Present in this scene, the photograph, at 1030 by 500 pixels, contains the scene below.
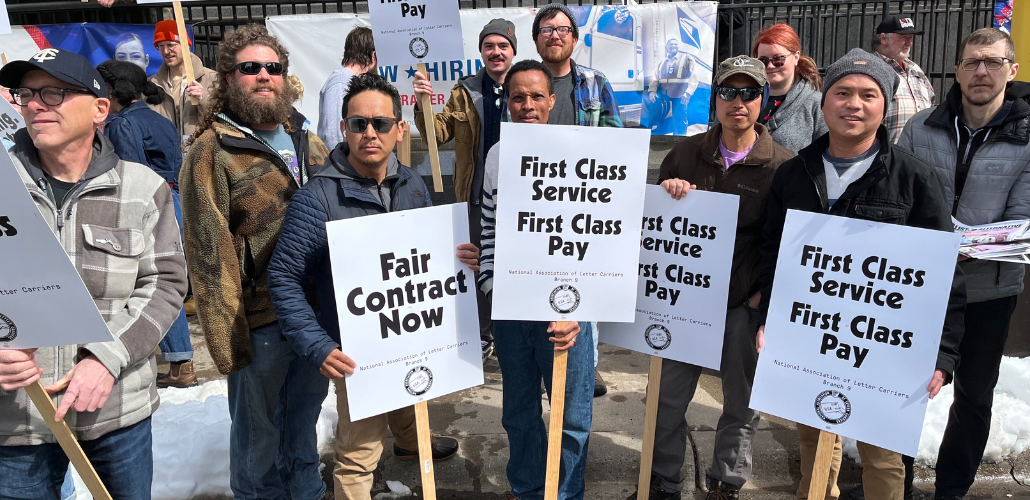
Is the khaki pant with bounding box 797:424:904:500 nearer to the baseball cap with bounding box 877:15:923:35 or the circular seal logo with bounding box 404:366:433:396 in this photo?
the circular seal logo with bounding box 404:366:433:396

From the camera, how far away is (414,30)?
464cm

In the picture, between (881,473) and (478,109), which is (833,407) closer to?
(881,473)

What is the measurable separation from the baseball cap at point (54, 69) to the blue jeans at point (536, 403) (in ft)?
5.80

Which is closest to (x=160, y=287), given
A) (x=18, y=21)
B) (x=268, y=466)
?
(x=268, y=466)

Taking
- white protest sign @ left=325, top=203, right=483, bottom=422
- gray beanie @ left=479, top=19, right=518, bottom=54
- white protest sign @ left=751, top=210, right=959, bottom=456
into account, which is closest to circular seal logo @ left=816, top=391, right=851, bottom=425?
white protest sign @ left=751, top=210, right=959, bottom=456

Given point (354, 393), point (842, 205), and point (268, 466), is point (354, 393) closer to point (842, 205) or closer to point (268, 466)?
point (268, 466)

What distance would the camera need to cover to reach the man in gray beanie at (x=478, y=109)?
4.50 meters

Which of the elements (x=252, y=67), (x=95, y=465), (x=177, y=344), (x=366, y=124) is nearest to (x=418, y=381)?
(x=366, y=124)

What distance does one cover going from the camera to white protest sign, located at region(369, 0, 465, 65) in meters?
4.60

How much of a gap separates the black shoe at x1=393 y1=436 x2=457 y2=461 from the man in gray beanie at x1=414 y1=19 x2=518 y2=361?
4.22ft

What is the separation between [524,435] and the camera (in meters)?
3.26

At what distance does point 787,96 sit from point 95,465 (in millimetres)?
3651

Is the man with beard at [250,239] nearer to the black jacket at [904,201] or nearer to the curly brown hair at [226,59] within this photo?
the curly brown hair at [226,59]

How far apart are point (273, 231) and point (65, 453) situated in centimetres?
104
